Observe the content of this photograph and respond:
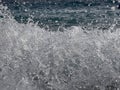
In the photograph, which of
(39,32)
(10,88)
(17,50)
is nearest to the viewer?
(10,88)

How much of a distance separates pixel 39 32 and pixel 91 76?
1.61 meters

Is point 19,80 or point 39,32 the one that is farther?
point 39,32

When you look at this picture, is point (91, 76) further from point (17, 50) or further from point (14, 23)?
point (14, 23)

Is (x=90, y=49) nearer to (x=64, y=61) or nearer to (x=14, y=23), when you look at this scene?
(x=64, y=61)

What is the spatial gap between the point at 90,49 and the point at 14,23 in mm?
1980

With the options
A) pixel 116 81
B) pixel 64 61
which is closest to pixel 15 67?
pixel 64 61

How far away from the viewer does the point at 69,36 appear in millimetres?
7020

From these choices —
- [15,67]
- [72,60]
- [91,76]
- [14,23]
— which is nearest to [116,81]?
[91,76]

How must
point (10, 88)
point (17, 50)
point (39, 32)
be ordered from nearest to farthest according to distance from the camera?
point (10, 88) → point (17, 50) → point (39, 32)

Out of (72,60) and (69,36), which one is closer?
(72,60)

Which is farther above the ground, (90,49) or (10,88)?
(90,49)

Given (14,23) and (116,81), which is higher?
(14,23)

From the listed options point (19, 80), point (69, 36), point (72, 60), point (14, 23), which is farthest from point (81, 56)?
point (14, 23)

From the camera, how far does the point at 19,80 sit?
6277 millimetres
